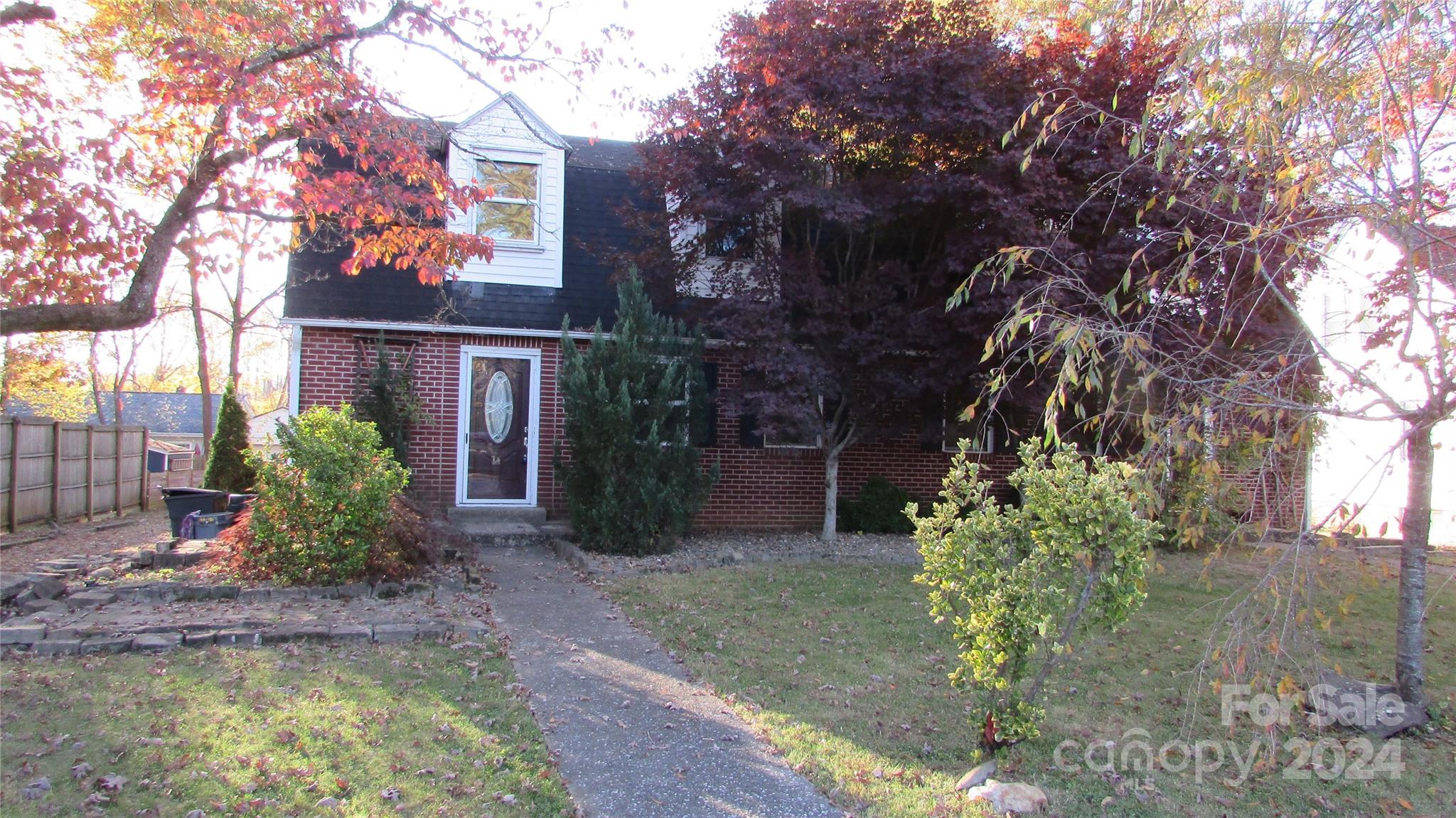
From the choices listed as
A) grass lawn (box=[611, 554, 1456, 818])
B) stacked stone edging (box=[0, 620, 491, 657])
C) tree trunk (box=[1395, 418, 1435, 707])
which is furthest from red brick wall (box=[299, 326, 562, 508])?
tree trunk (box=[1395, 418, 1435, 707])

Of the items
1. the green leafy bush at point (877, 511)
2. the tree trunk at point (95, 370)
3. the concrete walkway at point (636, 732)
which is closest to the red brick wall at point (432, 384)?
the green leafy bush at point (877, 511)

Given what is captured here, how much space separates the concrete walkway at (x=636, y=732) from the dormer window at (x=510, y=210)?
6.50 m

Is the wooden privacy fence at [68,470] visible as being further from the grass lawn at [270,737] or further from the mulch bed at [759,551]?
the mulch bed at [759,551]

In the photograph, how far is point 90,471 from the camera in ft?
47.5

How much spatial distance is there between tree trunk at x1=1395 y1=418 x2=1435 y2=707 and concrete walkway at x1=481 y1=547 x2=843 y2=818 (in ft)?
13.7

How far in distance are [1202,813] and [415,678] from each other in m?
4.48

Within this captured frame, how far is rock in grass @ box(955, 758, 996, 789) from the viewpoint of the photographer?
13.6 ft

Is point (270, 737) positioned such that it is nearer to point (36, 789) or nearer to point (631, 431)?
point (36, 789)

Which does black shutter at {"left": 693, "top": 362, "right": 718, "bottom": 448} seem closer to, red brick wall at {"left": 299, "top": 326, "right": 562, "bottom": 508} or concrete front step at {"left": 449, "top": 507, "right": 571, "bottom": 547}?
red brick wall at {"left": 299, "top": 326, "right": 562, "bottom": 508}

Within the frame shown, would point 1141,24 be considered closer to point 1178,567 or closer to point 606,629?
point 606,629

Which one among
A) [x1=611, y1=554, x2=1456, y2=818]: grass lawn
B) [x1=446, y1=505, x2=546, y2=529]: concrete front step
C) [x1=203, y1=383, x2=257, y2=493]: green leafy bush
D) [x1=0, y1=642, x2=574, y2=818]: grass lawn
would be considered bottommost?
[x1=611, y1=554, x2=1456, y2=818]: grass lawn

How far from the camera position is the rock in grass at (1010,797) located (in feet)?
12.8

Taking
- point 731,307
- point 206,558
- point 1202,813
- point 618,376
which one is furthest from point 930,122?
point 206,558

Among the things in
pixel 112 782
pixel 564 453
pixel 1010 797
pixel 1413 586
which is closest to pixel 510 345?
pixel 564 453
